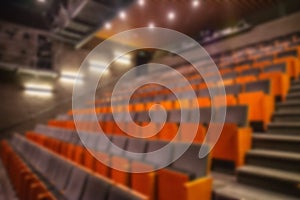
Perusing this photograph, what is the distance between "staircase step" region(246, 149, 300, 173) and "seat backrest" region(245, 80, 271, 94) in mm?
268

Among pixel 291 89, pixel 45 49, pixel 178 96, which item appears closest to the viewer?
pixel 291 89

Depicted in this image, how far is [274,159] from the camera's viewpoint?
0.60 m

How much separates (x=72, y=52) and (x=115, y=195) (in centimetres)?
219

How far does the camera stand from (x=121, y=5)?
1.57 m

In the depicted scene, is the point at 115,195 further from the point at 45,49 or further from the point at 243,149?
the point at 45,49

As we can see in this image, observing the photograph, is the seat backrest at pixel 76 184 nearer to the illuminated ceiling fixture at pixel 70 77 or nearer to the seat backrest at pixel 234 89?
the seat backrest at pixel 234 89

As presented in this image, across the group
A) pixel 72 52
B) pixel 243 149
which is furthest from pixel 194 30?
pixel 243 149

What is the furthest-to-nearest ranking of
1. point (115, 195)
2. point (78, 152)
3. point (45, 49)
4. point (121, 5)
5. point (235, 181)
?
point (45, 49)
point (121, 5)
point (78, 152)
point (235, 181)
point (115, 195)

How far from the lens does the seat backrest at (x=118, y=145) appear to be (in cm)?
73

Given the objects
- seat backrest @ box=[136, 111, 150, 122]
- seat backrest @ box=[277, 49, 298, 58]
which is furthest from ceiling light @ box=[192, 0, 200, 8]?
seat backrest @ box=[136, 111, 150, 122]

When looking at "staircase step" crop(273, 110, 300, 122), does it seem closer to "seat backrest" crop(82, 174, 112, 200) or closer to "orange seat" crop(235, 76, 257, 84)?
"orange seat" crop(235, 76, 257, 84)

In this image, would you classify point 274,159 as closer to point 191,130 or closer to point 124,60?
point 191,130

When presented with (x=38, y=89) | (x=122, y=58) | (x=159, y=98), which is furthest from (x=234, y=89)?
(x=122, y=58)

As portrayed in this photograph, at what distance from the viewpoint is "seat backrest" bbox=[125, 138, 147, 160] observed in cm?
65
